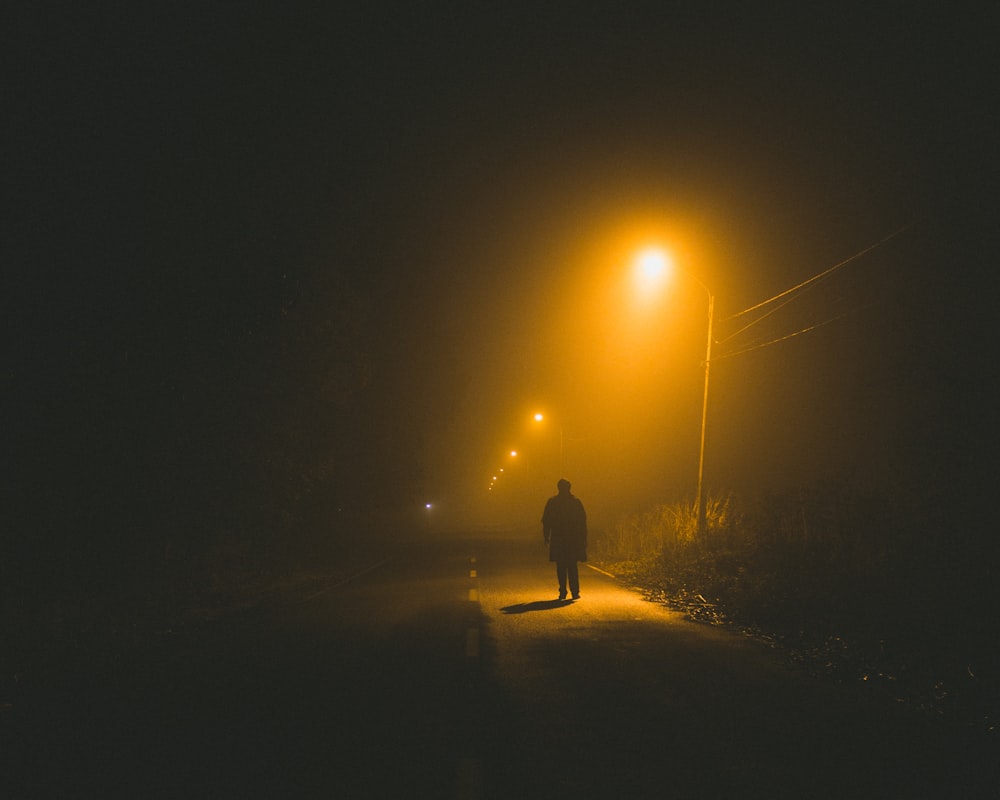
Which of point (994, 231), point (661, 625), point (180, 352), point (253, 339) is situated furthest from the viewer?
point (994, 231)

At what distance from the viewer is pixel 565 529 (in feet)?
54.0

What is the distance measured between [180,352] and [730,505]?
551 inches

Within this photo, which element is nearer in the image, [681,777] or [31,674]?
[681,777]

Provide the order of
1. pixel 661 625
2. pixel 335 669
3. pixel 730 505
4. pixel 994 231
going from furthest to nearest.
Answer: pixel 730 505
pixel 994 231
pixel 661 625
pixel 335 669

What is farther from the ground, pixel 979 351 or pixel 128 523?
pixel 979 351

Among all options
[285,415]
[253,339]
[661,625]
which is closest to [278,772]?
[661,625]

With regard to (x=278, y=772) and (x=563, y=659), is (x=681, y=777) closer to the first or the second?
(x=278, y=772)

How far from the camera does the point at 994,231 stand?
19.6 m

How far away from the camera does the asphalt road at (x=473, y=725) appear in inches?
213

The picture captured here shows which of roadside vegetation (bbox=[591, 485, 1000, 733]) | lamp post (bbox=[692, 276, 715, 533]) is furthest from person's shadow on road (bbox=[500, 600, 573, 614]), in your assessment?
lamp post (bbox=[692, 276, 715, 533])

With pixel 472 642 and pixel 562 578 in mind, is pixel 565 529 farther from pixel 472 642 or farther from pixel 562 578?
pixel 472 642

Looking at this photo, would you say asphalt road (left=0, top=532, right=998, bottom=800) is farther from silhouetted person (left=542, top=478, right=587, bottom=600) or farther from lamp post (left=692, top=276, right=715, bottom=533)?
lamp post (left=692, top=276, right=715, bottom=533)

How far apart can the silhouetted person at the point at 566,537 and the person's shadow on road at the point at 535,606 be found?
2.04ft

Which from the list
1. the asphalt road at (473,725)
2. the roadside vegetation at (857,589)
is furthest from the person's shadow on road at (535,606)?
the asphalt road at (473,725)
